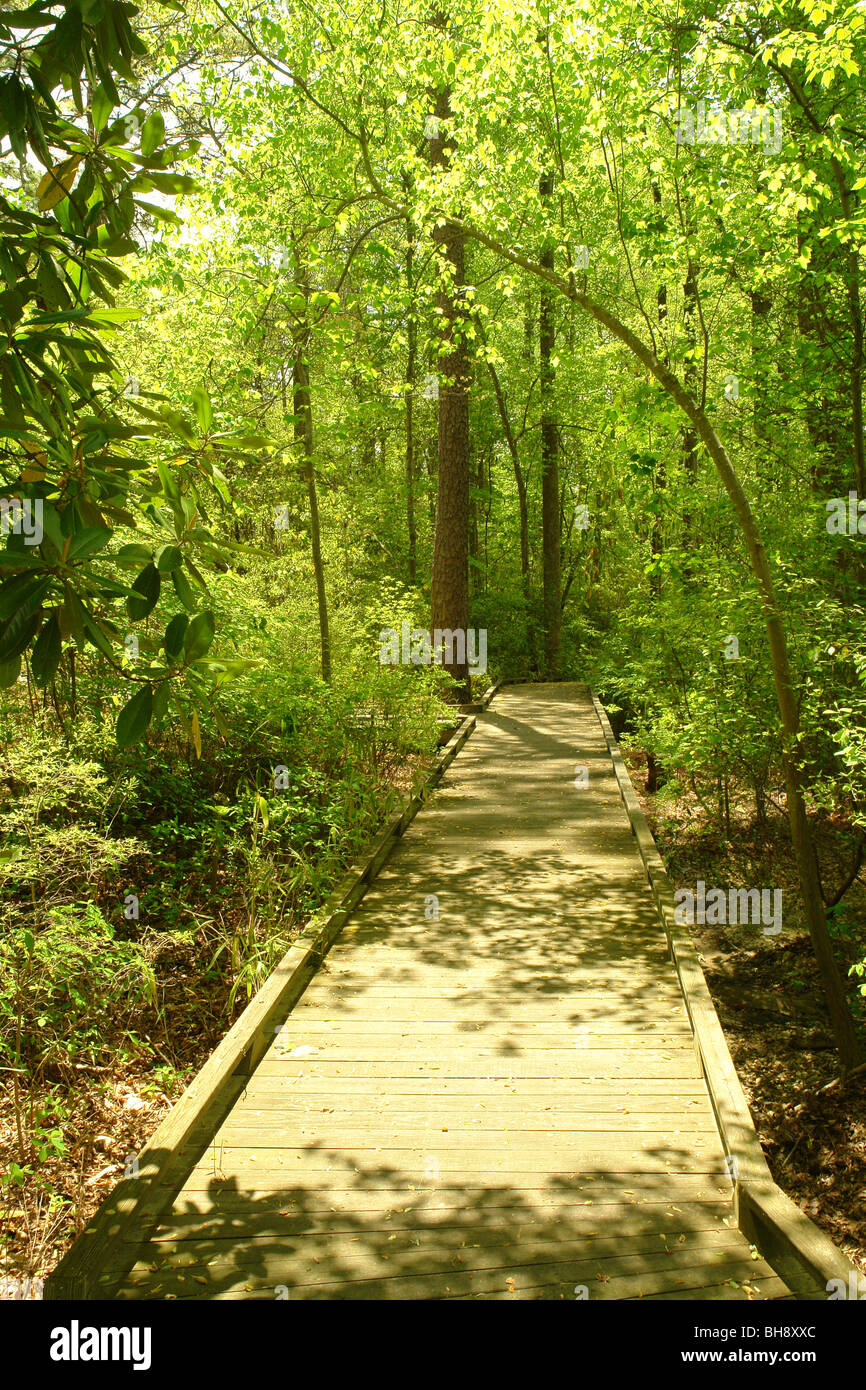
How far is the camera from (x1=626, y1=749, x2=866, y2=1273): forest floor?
508 cm

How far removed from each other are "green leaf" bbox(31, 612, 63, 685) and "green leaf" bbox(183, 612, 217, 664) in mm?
288

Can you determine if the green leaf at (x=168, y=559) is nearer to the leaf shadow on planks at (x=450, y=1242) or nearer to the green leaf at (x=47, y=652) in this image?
the green leaf at (x=47, y=652)

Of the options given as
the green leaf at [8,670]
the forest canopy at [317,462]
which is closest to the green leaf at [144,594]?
the forest canopy at [317,462]

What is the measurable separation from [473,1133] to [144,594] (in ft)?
8.57

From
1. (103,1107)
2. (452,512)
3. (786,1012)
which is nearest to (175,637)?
(103,1107)

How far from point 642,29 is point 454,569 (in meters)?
9.10

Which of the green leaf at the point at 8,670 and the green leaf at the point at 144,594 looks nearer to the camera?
the green leaf at the point at 8,670

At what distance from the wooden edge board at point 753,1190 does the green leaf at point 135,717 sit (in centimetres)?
249

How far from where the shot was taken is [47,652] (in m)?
2.20

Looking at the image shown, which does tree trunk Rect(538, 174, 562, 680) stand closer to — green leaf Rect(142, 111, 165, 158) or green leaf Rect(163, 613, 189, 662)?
green leaf Rect(142, 111, 165, 158)

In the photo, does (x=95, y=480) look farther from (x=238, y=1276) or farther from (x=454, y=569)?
(x=454, y=569)

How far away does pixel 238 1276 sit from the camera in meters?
2.90

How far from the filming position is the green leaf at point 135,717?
224 centimetres
